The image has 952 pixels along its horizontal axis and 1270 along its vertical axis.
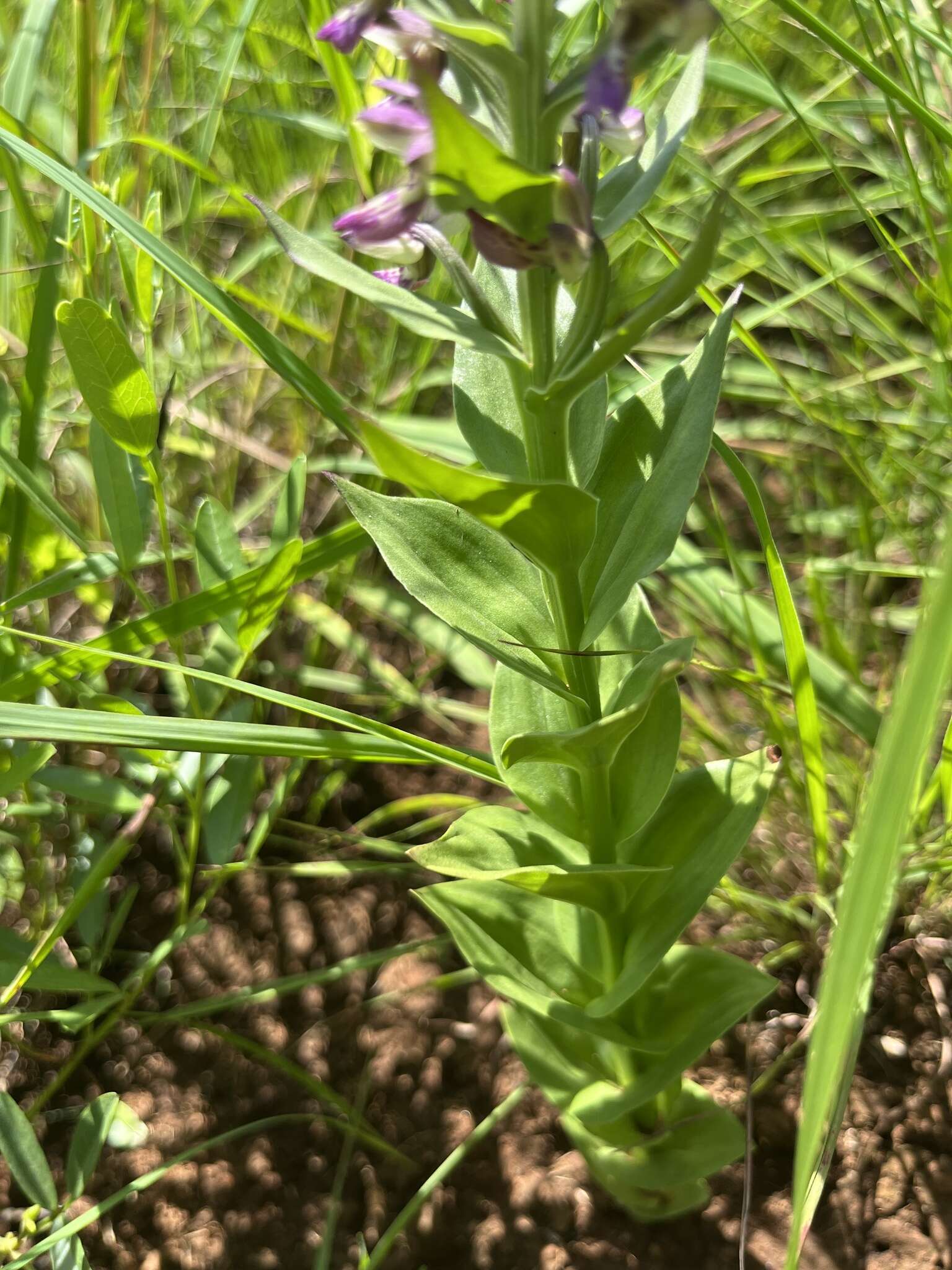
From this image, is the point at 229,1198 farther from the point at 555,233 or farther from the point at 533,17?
the point at 533,17

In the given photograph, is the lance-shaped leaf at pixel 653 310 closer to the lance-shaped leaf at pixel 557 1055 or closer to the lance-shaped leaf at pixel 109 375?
the lance-shaped leaf at pixel 109 375

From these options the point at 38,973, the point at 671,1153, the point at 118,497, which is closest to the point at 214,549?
the point at 118,497

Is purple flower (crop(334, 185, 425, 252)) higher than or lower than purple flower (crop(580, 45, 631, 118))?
lower

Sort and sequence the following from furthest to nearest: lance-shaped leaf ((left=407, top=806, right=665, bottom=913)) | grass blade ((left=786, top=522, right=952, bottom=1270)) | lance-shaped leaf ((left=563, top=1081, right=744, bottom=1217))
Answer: lance-shaped leaf ((left=563, top=1081, right=744, bottom=1217)) < lance-shaped leaf ((left=407, top=806, right=665, bottom=913)) < grass blade ((left=786, top=522, right=952, bottom=1270))

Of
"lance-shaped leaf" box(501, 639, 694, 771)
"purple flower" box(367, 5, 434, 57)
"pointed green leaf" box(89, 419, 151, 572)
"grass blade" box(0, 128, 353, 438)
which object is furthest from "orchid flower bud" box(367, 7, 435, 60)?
"pointed green leaf" box(89, 419, 151, 572)

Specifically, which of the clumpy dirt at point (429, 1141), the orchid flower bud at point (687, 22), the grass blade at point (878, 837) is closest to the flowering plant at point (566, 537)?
the orchid flower bud at point (687, 22)

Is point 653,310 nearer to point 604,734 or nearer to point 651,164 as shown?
point 651,164

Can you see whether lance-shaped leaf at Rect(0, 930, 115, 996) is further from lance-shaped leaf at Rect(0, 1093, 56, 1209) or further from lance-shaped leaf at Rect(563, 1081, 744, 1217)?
lance-shaped leaf at Rect(563, 1081, 744, 1217)
